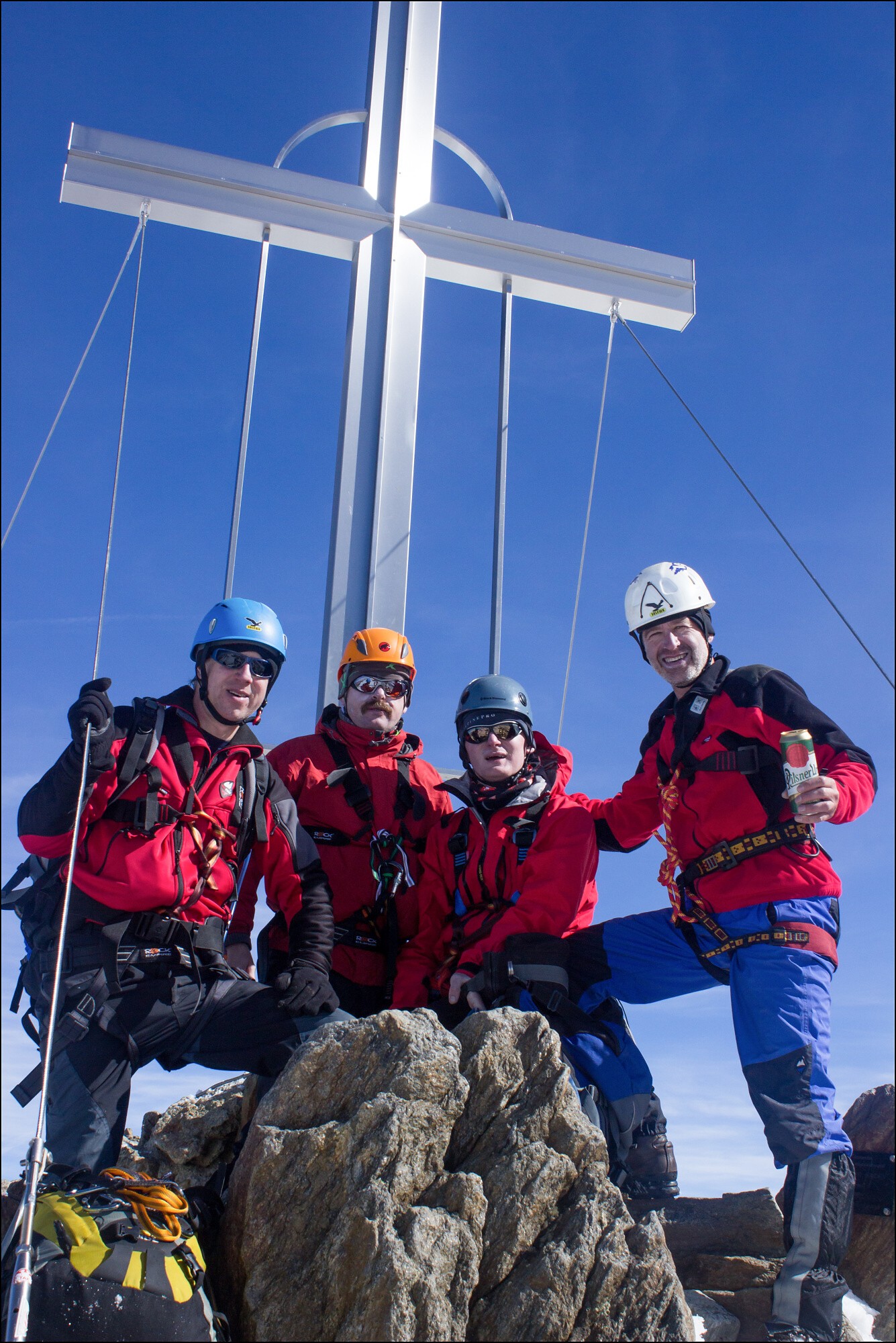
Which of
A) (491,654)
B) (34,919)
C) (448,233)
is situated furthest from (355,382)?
(34,919)

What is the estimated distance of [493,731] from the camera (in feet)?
18.4

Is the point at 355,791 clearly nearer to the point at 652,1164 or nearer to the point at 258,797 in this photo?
the point at 258,797

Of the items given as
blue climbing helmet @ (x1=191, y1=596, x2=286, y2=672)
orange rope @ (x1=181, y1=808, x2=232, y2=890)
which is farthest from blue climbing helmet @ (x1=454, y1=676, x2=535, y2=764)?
orange rope @ (x1=181, y1=808, x2=232, y2=890)

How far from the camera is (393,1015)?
3.81 m

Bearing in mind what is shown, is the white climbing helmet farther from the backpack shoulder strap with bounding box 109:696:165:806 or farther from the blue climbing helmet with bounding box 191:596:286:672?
the backpack shoulder strap with bounding box 109:696:165:806

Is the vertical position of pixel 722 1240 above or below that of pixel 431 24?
below

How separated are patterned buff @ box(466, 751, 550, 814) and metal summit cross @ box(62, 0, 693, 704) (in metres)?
1.43

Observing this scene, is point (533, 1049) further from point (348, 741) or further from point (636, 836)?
point (348, 741)

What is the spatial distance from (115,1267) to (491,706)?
10.8 feet

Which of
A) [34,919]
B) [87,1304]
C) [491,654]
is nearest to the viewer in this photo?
[87,1304]

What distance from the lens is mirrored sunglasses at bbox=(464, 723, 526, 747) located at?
5602 millimetres

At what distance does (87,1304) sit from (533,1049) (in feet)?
5.68

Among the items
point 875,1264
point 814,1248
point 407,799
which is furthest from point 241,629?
point 875,1264

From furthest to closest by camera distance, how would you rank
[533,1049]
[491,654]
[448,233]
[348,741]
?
[448,233] → [491,654] → [348,741] → [533,1049]
